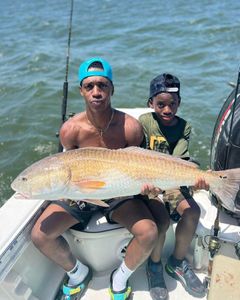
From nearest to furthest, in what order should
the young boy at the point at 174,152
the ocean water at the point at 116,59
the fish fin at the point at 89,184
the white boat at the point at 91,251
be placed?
the fish fin at the point at 89,184 → the white boat at the point at 91,251 → the young boy at the point at 174,152 → the ocean water at the point at 116,59

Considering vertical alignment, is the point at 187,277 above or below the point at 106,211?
below

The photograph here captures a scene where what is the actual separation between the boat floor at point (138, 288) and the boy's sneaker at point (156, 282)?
3.4 inches

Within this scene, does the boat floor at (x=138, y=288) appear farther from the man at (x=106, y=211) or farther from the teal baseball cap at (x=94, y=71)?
the teal baseball cap at (x=94, y=71)

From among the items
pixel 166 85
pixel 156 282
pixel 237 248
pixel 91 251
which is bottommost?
pixel 156 282

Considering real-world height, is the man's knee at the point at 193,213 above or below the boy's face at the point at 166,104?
below

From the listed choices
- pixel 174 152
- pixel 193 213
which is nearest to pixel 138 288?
pixel 193 213

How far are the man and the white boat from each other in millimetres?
110

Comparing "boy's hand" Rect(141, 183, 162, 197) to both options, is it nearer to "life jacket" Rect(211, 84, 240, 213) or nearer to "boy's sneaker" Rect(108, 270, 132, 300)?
"life jacket" Rect(211, 84, 240, 213)

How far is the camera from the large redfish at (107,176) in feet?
8.65

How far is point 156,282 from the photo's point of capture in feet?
10.7

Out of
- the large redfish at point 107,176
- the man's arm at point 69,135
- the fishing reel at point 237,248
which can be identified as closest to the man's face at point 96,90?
the man's arm at point 69,135

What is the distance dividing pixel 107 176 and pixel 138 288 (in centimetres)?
129

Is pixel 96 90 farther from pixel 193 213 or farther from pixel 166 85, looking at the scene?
pixel 193 213

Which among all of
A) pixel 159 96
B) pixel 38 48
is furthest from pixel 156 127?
pixel 38 48
